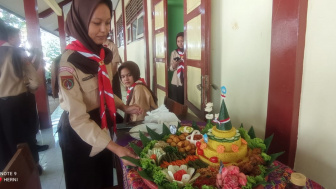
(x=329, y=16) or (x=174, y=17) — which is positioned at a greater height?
(x=174, y=17)

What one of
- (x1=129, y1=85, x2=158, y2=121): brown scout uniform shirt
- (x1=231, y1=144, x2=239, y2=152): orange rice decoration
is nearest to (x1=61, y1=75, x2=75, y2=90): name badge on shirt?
(x1=231, y1=144, x2=239, y2=152): orange rice decoration

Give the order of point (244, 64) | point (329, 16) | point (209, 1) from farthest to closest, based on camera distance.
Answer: point (209, 1)
point (244, 64)
point (329, 16)

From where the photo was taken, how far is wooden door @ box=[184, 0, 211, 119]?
1.59 meters

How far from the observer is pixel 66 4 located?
23.7ft

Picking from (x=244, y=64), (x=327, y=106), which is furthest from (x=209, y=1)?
(x=327, y=106)

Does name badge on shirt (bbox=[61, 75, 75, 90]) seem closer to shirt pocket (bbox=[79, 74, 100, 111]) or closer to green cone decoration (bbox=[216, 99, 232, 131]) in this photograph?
shirt pocket (bbox=[79, 74, 100, 111])

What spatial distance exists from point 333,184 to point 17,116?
2.61 metres

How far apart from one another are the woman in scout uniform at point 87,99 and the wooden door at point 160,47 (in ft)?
5.85

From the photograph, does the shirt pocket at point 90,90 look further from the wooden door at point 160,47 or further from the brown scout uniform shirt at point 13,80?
the wooden door at point 160,47

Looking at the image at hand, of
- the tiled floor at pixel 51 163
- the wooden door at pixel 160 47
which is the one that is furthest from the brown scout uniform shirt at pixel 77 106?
the wooden door at pixel 160 47

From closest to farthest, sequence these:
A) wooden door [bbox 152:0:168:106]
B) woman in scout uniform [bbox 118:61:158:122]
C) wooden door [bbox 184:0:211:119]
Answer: wooden door [bbox 184:0:211:119] < woman in scout uniform [bbox 118:61:158:122] < wooden door [bbox 152:0:168:106]

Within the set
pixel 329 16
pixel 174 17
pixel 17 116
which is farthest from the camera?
pixel 174 17

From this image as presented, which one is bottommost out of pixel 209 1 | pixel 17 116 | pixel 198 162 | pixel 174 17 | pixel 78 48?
pixel 17 116

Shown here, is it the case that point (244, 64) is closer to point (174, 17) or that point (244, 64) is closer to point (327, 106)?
point (327, 106)
